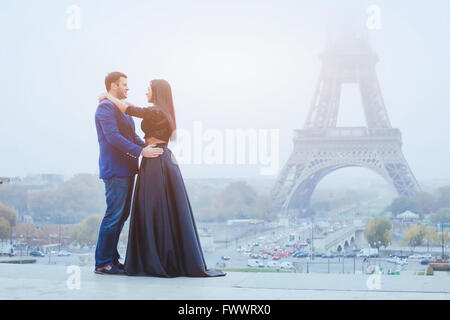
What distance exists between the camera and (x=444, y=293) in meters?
2.35

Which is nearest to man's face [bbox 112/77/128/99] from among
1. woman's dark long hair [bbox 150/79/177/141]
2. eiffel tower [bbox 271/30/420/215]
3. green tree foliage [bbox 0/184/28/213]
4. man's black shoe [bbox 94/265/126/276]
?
woman's dark long hair [bbox 150/79/177/141]

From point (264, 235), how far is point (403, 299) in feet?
17.9

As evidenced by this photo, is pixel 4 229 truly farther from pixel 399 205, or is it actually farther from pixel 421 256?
pixel 399 205

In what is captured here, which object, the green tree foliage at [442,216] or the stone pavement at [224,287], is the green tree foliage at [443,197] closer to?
the green tree foliage at [442,216]

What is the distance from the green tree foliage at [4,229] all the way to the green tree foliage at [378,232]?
4822 mm

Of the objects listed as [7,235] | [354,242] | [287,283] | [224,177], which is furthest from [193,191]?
[354,242]

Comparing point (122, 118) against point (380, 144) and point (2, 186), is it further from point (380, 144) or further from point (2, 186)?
point (380, 144)

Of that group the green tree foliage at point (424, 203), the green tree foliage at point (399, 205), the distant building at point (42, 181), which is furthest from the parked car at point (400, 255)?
the distant building at point (42, 181)

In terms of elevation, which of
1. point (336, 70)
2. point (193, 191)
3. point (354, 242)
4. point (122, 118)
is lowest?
point (354, 242)

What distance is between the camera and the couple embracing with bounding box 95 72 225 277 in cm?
288

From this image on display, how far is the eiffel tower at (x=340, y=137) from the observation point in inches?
481

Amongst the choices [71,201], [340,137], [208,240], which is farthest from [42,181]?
[340,137]

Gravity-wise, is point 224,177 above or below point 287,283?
above

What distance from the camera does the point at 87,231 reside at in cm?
538
